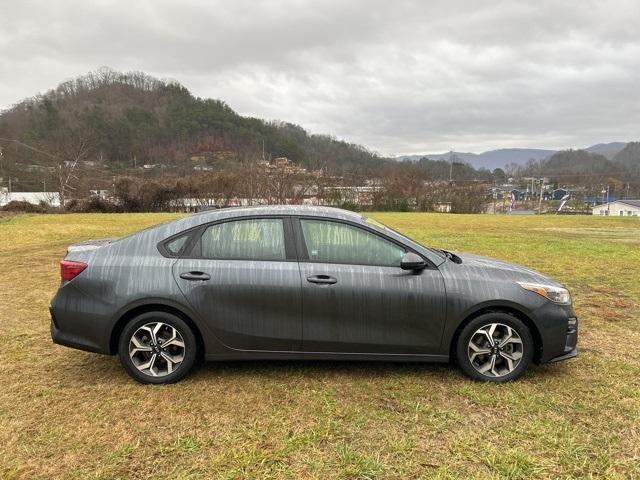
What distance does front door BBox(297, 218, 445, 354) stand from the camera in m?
3.64

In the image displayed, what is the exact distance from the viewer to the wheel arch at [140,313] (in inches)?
143

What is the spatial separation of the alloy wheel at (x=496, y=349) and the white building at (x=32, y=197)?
144 ft

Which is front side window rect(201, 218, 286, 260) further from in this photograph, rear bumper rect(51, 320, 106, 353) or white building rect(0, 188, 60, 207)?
white building rect(0, 188, 60, 207)

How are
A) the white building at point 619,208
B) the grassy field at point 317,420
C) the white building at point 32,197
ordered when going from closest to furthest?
the grassy field at point 317,420
the white building at point 32,197
the white building at point 619,208

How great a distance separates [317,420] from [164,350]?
1.41 metres

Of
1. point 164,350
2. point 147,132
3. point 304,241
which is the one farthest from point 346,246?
point 147,132

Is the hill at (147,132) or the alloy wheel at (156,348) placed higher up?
the hill at (147,132)

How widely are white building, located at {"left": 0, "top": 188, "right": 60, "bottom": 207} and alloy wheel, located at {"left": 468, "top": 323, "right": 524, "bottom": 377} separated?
144 feet

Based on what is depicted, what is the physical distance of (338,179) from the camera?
53.5 m

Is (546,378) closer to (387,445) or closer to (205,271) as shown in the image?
(387,445)

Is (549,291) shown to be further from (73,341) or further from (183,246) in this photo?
(73,341)

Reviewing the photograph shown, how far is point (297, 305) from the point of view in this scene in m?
3.64

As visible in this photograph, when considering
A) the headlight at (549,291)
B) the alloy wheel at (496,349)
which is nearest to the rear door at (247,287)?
the alloy wheel at (496,349)

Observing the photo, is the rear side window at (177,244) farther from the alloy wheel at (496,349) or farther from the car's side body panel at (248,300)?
the alloy wheel at (496,349)
